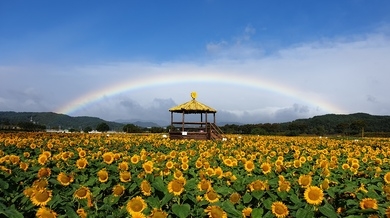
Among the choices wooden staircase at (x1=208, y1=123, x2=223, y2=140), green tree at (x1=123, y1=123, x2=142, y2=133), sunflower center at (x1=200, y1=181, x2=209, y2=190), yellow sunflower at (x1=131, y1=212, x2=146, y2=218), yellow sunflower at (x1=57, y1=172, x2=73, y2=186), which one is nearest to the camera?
yellow sunflower at (x1=131, y1=212, x2=146, y2=218)

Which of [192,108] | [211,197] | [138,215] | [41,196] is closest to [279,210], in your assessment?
[211,197]

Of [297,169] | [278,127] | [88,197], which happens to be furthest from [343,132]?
[88,197]

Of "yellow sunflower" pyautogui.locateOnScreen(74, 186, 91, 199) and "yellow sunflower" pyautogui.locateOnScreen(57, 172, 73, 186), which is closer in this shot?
"yellow sunflower" pyautogui.locateOnScreen(74, 186, 91, 199)

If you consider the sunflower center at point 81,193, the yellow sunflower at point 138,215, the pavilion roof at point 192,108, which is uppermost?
the pavilion roof at point 192,108

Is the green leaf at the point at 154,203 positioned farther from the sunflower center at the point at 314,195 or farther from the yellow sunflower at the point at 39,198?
the sunflower center at the point at 314,195

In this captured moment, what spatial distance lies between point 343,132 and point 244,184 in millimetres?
61683

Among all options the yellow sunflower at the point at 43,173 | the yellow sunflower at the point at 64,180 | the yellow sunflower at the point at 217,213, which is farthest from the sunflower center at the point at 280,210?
the yellow sunflower at the point at 43,173

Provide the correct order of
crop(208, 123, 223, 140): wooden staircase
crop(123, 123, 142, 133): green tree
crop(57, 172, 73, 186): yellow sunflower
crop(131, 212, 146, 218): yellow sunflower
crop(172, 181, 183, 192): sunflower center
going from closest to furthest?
crop(131, 212, 146, 218): yellow sunflower, crop(172, 181, 183, 192): sunflower center, crop(57, 172, 73, 186): yellow sunflower, crop(208, 123, 223, 140): wooden staircase, crop(123, 123, 142, 133): green tree

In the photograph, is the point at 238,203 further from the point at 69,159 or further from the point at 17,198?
the point at 69,159

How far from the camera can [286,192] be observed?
3.62 meters

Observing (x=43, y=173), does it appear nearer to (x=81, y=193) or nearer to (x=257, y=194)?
(x=81, y=193)

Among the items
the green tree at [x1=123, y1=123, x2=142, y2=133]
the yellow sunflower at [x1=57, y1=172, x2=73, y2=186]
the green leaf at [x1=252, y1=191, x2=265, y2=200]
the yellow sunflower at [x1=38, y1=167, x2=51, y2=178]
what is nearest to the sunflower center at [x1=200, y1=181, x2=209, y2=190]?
the green leaf at [x1=252, y1=191, x2=265, y2=200]

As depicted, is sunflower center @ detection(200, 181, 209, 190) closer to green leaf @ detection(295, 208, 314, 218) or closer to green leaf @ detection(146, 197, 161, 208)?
green leaf @ detection(146, 197, 161, 208)

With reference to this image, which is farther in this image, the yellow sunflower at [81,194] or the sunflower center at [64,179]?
the sunflower center at [64,179]
